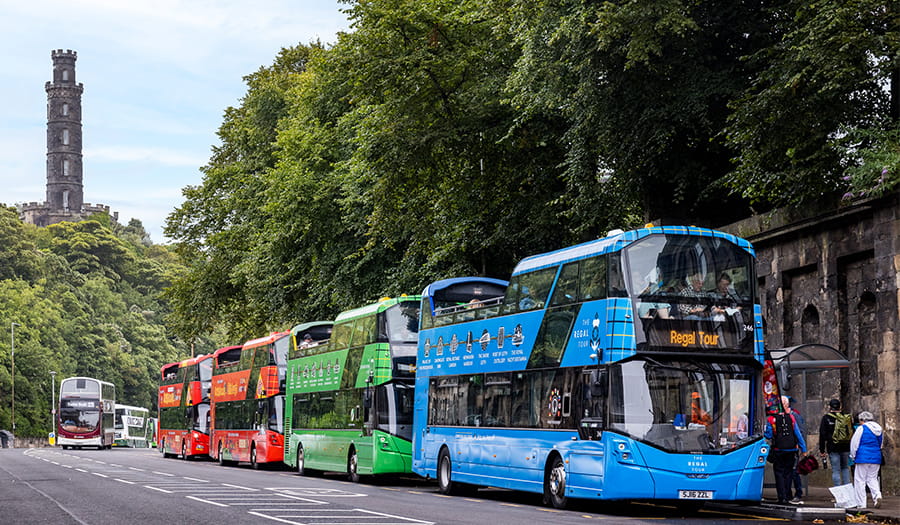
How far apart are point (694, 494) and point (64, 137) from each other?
15905 centimetres

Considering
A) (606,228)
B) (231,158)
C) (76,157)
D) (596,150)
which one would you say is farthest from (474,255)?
(76,157)

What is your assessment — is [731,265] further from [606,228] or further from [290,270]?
[290,270]

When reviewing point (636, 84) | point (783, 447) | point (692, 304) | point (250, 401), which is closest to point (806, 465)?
point (783, 447)

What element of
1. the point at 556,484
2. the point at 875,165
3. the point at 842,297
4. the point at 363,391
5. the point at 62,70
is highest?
the point at 62,70

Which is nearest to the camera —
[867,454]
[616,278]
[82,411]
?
[616,278]

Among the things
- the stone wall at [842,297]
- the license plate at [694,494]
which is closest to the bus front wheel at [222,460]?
the stone wall at [842,297]

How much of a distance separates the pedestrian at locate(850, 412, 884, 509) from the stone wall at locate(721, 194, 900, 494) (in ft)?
9.19

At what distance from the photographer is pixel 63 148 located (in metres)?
166

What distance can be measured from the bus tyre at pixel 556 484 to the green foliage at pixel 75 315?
257 feet

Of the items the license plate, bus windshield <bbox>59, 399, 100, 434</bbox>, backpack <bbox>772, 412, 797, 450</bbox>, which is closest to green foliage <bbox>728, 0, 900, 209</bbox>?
backpack <bbox>772, 412, 797, 450</bbox>

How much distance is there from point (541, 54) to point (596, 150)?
271 centimetres

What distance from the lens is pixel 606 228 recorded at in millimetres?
30734

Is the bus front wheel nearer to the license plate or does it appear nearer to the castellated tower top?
the license plate

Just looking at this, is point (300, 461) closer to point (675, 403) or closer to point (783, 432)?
point (783, 432)
